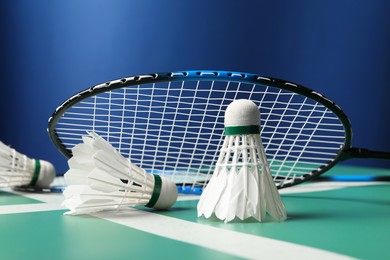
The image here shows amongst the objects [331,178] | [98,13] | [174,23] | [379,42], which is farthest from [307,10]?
[331,178]

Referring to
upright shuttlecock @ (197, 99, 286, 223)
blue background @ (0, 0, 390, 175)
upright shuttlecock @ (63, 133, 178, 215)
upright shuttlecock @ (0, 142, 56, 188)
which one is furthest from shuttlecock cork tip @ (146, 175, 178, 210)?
blue background @ (0, 0, 390, 175)

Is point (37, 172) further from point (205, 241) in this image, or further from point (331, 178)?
point (331, 178)

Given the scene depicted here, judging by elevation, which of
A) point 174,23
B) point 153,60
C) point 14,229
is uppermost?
point 174,23

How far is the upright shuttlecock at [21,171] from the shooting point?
4.87 ft

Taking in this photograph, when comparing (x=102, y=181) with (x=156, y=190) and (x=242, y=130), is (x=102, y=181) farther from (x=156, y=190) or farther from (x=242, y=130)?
(x=242, y=130)

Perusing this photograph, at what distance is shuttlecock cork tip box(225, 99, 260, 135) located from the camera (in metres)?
1.01

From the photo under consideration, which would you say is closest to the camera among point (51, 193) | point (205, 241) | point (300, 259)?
point (300, 259)

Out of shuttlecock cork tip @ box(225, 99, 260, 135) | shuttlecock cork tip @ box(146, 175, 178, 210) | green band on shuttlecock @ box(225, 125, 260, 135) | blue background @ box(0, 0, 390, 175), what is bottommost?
shuttlecock cork tip @ box(146, 175, 178, 210)

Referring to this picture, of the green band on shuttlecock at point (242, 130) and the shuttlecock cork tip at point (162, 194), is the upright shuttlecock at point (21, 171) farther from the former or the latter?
the green band on shuttlecock at point (242, 130)

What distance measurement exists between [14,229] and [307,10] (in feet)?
7.92

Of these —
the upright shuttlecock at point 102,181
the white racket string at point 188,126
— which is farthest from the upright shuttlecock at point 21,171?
the upright shuttlecock at point 102,181

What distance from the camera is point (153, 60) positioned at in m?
3.01

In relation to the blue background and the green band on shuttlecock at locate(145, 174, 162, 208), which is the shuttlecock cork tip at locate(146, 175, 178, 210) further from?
the blue background

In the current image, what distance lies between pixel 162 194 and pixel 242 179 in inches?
8.6
